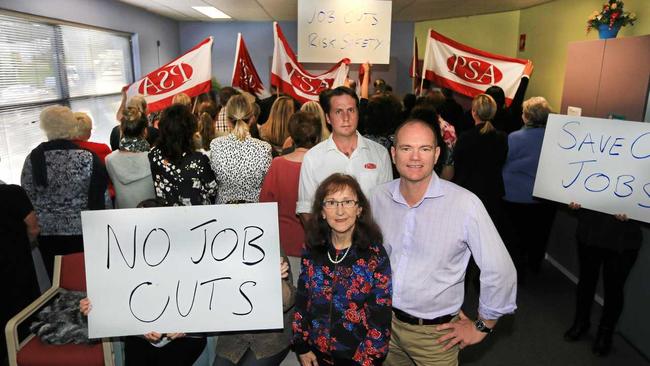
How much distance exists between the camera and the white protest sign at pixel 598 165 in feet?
7.90

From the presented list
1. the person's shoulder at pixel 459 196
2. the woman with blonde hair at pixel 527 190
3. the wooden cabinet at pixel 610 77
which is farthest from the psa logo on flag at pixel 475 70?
the person's shoulder at pixel 459 196

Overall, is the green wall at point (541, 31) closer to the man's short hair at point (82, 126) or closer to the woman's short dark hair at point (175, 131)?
the woman's short dark hair at point (175, 131)

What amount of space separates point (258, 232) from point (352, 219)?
36cm

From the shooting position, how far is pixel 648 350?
2.86m

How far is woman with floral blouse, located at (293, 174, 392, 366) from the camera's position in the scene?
1.63m

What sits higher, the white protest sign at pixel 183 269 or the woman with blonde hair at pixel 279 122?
the woman with blonde hair at pixel 279 122

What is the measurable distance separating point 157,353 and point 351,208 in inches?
48.0

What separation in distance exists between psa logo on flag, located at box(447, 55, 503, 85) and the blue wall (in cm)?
523

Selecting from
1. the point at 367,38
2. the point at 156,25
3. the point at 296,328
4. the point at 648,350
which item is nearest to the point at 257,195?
the point at 296,328

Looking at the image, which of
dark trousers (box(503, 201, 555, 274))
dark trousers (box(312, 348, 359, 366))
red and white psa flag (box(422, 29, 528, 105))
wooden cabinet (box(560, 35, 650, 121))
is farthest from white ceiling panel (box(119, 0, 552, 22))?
dark trousers (box(312, 348, 359, 366))

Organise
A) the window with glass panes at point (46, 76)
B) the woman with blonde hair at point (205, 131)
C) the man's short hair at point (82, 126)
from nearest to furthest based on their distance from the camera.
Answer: the man's short hair at point (82, 126) → the woman with blonde hair at point (205, 131) → the window with glass panes at point (46, 76)

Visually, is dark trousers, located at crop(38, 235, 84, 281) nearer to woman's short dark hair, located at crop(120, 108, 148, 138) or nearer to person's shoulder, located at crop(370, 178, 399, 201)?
woman's short dark hair, located at crop(120, 108, 148, 138)

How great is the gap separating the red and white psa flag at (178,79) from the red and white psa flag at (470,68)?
2329mm

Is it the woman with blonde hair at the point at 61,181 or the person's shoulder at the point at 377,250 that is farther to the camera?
the woman with blonde hair at the point at 61,181
